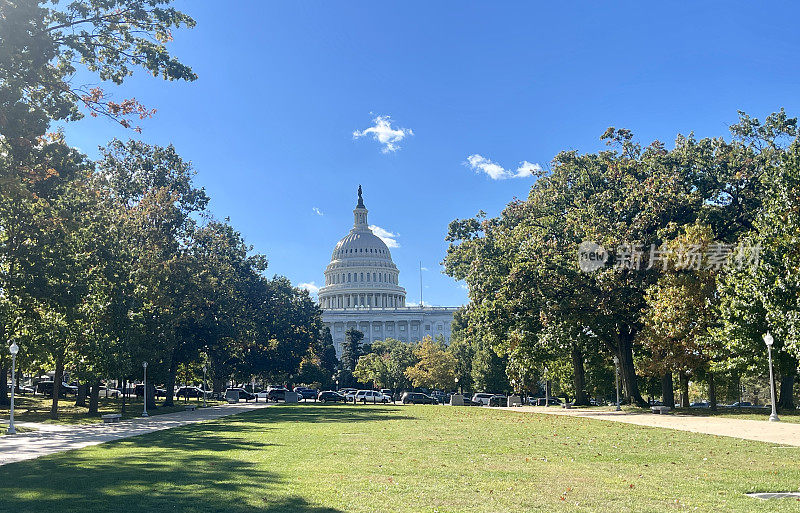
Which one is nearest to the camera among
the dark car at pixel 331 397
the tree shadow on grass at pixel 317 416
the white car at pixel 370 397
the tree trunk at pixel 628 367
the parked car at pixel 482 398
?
the tree shadow on grass at pixel 317 416

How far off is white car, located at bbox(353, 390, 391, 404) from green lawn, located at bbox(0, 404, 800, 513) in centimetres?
5561

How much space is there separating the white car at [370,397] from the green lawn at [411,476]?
182 feet

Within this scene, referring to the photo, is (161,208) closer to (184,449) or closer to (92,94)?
(92,94)

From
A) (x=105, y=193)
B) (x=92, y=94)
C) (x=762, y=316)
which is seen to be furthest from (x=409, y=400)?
(x=92, y=94)

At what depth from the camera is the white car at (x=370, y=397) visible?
75.8 m

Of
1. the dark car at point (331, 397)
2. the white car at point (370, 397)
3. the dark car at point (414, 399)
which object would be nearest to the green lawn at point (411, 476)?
the dark car at point (414, 399)

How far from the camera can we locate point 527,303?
137 ft

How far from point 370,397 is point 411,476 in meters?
64.5

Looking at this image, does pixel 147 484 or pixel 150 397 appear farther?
pixel 150 397

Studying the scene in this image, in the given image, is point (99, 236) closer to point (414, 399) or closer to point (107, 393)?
point (107, 393)

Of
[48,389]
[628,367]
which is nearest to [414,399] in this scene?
[628,367]

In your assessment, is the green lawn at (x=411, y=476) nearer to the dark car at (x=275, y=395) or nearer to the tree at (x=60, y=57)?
the tree at (x=60, y=57)

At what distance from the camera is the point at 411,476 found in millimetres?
12586

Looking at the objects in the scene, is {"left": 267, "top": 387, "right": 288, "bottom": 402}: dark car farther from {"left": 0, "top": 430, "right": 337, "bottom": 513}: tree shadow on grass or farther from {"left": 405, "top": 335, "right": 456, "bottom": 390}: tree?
{"left": 0, "top": 430, "right": 337, "bottom": 513}: tree shadow on grass
